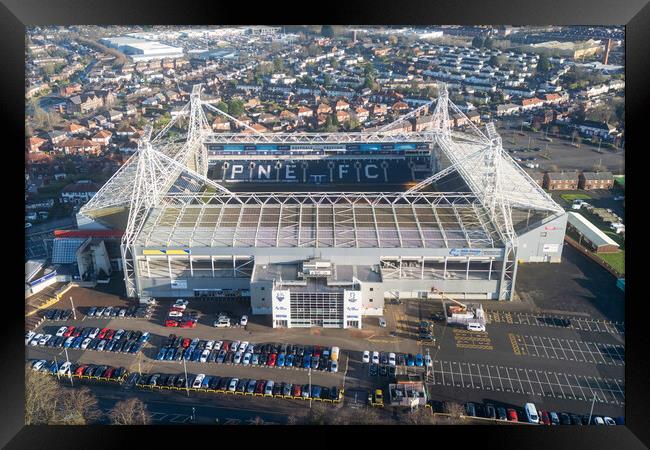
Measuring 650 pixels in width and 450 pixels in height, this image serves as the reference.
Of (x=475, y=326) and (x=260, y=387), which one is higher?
(x=475, y=326)

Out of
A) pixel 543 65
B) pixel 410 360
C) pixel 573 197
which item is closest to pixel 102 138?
pixel 410 360

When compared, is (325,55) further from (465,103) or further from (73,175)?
(73,175)

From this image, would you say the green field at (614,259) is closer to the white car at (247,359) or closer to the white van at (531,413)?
the white van at (531,413)

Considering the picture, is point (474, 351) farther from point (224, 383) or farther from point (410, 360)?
point (224, 383)

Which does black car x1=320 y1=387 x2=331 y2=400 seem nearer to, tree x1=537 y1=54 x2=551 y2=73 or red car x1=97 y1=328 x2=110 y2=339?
red car x1=97 y1=328 x2=110 y2=339

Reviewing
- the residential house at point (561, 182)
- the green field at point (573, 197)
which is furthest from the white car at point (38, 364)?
the residential house at point (561, 182)

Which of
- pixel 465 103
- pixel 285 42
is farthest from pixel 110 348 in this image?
pixel 285 42

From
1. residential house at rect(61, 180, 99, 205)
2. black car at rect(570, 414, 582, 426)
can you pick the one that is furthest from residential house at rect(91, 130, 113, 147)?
black car at rect(570, 414, 582, 426)
